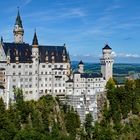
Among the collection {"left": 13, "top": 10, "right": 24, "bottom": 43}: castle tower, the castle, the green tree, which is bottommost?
the green tree

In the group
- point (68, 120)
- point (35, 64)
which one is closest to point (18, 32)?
point (35, 64)

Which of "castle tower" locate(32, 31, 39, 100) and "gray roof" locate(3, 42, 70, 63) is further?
"castle tower" locate(32, 31, 39, 100)

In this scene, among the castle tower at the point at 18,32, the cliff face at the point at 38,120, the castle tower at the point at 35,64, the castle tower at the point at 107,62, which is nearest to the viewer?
the cliff face at the point at 38,120

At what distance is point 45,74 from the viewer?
97.0m

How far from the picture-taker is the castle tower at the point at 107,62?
335ft

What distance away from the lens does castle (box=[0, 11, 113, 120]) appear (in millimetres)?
91625

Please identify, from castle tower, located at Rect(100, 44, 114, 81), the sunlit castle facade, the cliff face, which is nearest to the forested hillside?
the cliff face

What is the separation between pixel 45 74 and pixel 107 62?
15592 mm

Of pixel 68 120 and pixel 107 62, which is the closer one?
pixel 68 120

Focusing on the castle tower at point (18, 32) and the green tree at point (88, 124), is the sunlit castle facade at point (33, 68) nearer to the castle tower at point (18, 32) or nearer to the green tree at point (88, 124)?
the castle tower at point (18, 32)

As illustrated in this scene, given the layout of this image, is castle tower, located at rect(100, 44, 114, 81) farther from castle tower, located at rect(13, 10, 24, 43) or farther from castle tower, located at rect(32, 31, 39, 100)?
castle tower, located at rect(13, 10, 24, 43)

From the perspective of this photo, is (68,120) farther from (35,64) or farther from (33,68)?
(35,64)

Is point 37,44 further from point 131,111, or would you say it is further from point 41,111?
point 131,111

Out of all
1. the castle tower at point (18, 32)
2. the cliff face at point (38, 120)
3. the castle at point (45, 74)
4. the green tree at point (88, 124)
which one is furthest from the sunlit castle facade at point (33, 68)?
the green tree at point (88, 124)
